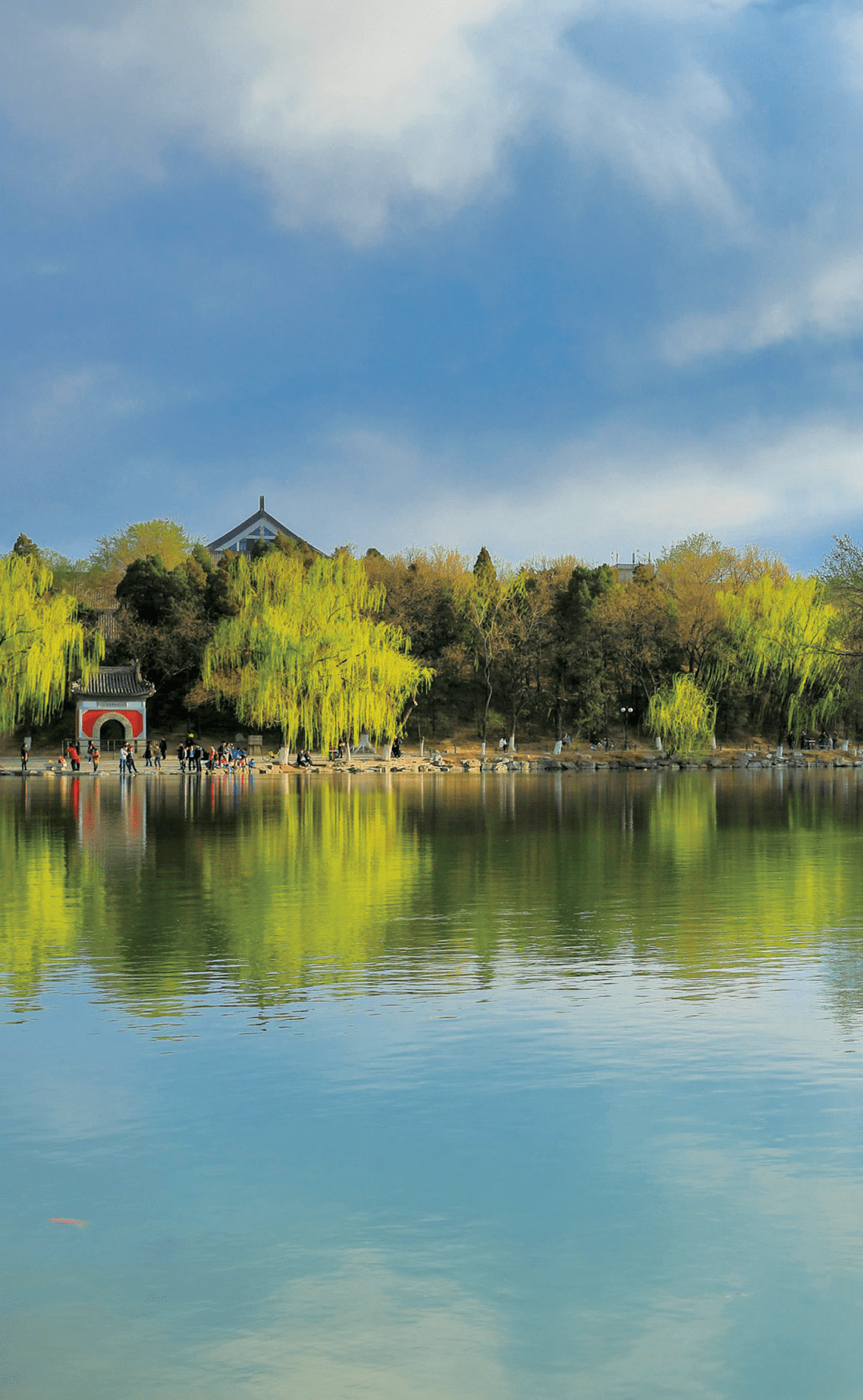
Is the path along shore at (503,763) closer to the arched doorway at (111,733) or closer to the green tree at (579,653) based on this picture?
the arched doorway at (111,733)

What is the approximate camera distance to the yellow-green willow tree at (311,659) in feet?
171

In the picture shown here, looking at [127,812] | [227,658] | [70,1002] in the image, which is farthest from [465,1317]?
[227,658]

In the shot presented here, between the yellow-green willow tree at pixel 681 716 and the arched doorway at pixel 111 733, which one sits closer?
the arched doorway at pixel 111 733

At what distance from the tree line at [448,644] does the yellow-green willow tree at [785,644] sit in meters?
0.10

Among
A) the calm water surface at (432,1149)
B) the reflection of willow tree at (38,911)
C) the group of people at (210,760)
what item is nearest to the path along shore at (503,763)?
the group of people at (210,760)

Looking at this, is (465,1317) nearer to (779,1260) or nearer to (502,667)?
(779,1260)

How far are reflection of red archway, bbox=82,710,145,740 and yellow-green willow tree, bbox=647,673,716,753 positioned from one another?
76.6 ft

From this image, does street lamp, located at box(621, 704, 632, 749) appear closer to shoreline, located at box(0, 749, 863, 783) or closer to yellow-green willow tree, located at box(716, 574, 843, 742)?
shoreline, located at box(0, 749, 863, 783)

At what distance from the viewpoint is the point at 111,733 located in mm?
57031

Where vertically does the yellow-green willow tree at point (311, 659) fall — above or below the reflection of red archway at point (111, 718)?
above

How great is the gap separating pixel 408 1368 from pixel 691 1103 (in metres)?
2.76

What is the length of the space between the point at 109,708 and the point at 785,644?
3282cm

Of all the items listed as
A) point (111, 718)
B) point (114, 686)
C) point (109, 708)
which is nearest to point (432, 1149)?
point (109, 708)

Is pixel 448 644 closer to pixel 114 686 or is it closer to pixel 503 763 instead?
pixel 503 763
